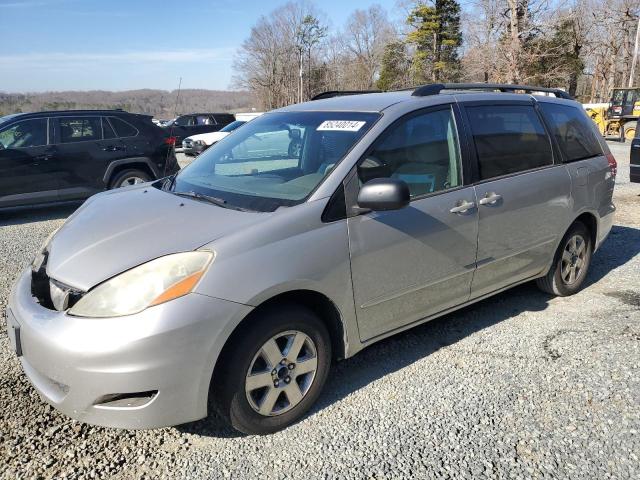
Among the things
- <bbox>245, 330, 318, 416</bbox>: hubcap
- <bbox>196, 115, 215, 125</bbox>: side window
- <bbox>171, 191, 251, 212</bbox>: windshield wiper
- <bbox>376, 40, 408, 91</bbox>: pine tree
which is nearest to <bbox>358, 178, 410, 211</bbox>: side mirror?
<bbox>171, 191, 251, 212</bbox>: windshield wiper

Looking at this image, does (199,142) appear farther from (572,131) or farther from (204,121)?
(572,131)

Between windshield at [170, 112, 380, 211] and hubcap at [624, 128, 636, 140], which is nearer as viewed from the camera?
windshield at [170, 112, 380, 211]

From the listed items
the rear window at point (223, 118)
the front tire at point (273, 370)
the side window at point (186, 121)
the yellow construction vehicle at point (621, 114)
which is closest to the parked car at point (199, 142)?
the side window at point (186, 121)

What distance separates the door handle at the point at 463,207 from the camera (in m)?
3.33

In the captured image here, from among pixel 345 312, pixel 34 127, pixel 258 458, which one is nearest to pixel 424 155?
pixel 345 312

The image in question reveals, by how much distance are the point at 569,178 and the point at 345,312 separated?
2.50 metres

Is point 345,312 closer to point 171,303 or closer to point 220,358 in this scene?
point 220,358

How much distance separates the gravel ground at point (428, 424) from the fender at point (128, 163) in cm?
541

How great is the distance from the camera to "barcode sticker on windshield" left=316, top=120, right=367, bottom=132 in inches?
125

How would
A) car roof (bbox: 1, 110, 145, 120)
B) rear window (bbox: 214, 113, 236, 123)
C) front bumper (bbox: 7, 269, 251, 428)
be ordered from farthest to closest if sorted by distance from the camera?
1. rear window (bbox: 214, 113, 236, 123)
2. car roof (bbox: 1, 110, 145, 120)
3. front bumper (bbox: 7, 269, 251, 428)

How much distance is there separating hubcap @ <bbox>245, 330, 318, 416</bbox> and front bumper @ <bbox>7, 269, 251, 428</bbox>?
10.5 inches

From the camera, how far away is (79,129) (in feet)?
28.1

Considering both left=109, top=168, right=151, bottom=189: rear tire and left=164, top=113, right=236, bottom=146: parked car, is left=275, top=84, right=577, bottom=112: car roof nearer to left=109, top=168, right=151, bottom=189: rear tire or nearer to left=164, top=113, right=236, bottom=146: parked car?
left=109, top=168, right=151, bottom=189: rear tire

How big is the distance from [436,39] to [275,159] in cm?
5014
